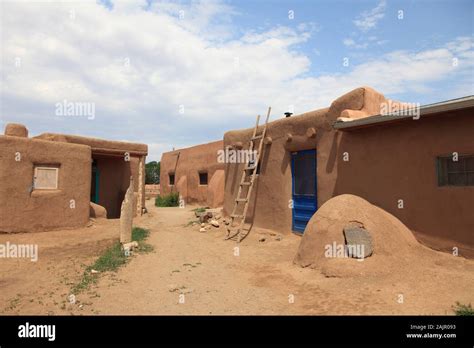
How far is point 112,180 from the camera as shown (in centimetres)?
1557

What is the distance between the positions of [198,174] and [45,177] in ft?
37.8

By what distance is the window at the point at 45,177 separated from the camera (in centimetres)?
1049

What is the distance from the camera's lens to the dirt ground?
4.55 meters

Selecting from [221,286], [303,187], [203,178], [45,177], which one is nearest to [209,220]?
[303,187]

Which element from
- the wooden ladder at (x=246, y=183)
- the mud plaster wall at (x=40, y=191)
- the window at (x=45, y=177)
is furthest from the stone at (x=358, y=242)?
the window at (x=45, y=177)

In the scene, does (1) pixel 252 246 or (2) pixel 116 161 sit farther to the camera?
(2) pixel 116 161

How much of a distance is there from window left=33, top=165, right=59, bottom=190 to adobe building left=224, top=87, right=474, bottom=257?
6.51 m

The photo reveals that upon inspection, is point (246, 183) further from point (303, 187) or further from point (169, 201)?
point (169, 201)

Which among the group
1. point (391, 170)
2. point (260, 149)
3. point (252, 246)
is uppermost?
point (260, 149)
